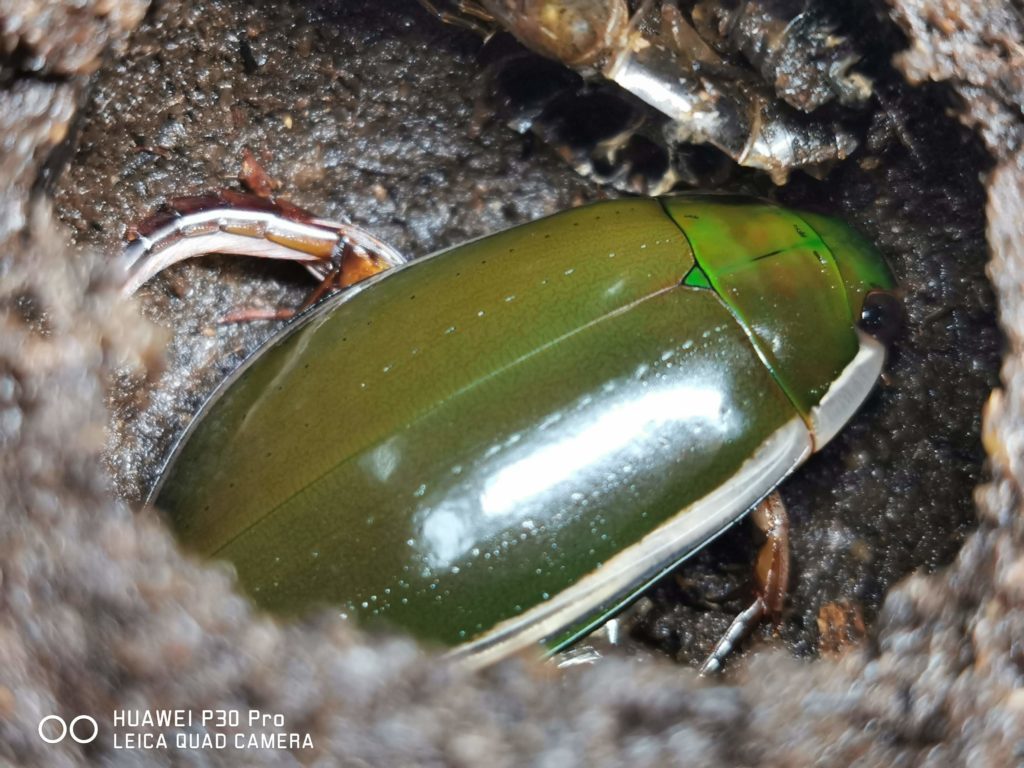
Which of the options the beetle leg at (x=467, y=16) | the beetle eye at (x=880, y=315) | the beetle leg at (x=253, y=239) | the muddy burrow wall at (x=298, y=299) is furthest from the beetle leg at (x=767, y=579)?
the beetle leg at (x=467, y=16)

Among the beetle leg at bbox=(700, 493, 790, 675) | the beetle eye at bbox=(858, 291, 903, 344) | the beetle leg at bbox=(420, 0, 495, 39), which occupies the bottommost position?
the beetle leg at bbox=(700, 493, 790, 675)

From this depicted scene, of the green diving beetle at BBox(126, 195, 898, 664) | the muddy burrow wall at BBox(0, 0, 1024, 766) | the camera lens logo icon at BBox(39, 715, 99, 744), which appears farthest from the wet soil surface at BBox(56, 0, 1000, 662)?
the camera lens logo icon at BBox(39, 715, 99, 744)

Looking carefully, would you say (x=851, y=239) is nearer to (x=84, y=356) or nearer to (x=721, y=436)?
(x=721, y=436)

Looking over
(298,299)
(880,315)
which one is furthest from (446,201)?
(880,315)

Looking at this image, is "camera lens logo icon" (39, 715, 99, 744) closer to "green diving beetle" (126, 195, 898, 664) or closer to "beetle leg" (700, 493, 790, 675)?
"green diving beetle" (126, 195, 898, 664)

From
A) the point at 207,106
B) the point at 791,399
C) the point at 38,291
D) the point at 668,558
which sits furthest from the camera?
the point at 207,106

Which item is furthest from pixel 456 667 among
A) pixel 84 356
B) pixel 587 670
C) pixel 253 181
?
pixel 253 181
